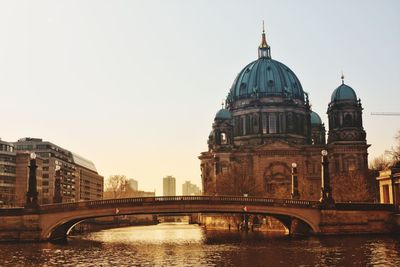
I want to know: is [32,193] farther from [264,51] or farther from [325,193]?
[264,51]

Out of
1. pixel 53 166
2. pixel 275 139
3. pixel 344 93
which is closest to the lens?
pixel 344 93

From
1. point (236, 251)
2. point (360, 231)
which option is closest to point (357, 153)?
point (360, 231)

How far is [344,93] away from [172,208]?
75.6 metres

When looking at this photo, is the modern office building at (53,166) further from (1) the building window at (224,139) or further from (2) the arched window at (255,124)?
(2) the arched window at (255,124)

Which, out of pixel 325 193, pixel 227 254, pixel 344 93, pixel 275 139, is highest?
pixel 344 93

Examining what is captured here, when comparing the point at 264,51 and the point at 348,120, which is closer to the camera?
the point at 348,120

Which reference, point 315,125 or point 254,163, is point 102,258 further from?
point 315,125

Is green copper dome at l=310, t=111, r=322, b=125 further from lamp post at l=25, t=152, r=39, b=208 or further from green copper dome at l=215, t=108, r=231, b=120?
lamp post at l=25, t=152, r=39, b=208

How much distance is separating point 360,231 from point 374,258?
86.3 ft

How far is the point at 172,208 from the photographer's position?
72.7 meters

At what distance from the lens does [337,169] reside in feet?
448

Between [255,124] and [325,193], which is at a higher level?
[255,124]

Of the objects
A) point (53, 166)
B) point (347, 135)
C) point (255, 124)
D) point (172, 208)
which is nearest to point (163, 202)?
point (172, 208)

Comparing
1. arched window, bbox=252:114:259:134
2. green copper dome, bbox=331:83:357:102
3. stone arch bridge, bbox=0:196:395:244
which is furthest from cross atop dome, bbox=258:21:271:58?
stone arch bridge, bbox=0:196:395:244
